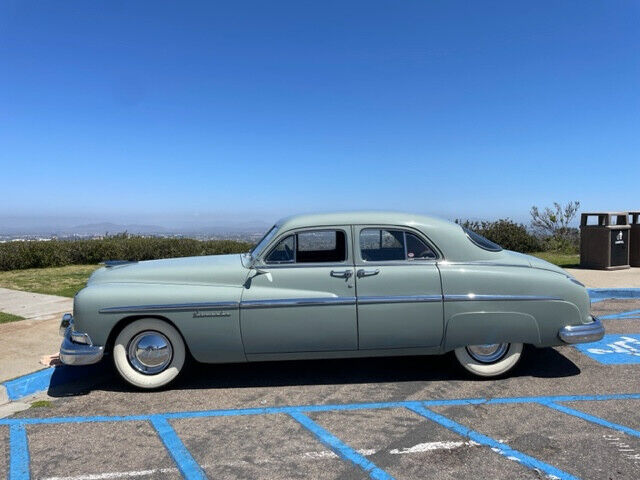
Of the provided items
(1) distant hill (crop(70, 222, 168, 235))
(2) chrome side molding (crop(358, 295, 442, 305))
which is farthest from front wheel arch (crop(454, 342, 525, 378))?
(1) distant hill (crop(70, 222, 168, 235))

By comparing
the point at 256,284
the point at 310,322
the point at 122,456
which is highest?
the point at 256,284

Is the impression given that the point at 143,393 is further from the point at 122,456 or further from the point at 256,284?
the point at 256,284

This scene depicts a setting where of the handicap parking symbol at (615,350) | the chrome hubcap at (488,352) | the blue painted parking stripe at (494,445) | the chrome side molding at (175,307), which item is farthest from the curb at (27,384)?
the handicap parking symbol at (615,350)

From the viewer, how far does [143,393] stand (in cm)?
438

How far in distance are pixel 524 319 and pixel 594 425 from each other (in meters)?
1.05

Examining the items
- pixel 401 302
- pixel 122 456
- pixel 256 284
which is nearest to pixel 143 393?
pixel 122 456

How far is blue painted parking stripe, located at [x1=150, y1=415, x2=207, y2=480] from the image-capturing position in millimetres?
3033

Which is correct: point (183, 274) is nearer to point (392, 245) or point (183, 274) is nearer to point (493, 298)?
point (392, 245)

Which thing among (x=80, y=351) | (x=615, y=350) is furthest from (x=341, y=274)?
(x=615, y=350)

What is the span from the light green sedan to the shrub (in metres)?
10.5

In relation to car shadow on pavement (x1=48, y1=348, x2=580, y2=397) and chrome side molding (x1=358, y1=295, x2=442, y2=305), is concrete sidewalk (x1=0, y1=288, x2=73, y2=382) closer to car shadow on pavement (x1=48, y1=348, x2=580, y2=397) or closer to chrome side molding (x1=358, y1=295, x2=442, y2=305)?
car shadow on pavement (x1=48, y1=348, x2=580, y2=397)

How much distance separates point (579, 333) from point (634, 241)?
29.5 feet

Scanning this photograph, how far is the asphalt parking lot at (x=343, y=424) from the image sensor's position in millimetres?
3072

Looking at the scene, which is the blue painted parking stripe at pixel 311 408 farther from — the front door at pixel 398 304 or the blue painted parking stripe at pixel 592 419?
the front door at pixel 398 304
